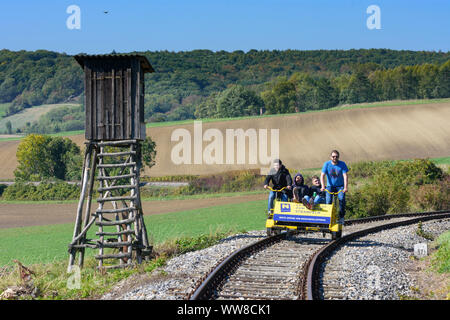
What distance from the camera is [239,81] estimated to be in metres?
167

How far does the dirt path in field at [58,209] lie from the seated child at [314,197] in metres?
21.8

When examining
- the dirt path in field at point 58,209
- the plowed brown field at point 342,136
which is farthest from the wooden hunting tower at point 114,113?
the plowed brown field at point 342,136

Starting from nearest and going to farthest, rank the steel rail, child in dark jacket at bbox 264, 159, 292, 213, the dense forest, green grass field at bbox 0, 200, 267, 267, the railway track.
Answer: the steel rail < the railway track < child in dark jacket at bbox 264, 159, 292, 213 < green grass field at bbox 0, 200, 267, 267 < the dense forest

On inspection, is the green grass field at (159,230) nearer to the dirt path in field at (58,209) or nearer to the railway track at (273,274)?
the dirt path in field at (58,209)

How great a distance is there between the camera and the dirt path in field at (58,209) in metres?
36.3

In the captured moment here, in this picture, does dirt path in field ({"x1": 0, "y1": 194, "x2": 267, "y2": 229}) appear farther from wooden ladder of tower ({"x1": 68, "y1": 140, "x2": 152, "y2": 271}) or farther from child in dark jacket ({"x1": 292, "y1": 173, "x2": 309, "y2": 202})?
child in dark jacket ({"x1": 292, "y1": 173, "x2": 309, "y2": 202})

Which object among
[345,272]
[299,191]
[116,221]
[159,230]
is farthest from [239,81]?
[345,272]

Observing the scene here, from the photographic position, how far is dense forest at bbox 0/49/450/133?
10825cm

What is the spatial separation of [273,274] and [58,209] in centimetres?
3304

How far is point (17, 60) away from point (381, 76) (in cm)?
9968

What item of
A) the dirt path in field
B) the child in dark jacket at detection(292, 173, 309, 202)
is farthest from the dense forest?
the child in dark jacket at detection(292, 173, 309, 202)

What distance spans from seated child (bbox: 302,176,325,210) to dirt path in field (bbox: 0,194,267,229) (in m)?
21.8

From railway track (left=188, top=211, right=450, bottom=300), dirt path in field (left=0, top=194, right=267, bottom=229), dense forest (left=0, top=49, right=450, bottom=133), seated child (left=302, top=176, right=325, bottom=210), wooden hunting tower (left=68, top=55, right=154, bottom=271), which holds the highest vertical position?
dense forest (left=0, top=49, right=450, bottom=133)

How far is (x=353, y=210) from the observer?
90.6 ft
